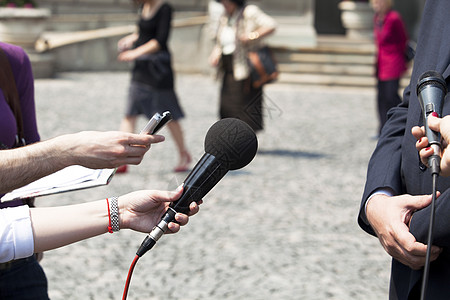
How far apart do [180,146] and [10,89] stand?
191 inches

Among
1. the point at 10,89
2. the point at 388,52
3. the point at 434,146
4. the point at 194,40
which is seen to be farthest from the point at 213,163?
the point at 194,40

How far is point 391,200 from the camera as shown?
6.66ft

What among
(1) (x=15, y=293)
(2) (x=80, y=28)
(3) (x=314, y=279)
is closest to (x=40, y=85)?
(2) (x=80, y=28)

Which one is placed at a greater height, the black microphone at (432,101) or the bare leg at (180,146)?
the black microphone at (432,101)

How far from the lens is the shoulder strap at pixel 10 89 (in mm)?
2514

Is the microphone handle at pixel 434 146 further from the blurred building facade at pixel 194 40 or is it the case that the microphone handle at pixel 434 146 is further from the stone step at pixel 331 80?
the stone step at pixel 331 80

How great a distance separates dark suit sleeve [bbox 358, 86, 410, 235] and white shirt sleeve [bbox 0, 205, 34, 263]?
0.88 meters

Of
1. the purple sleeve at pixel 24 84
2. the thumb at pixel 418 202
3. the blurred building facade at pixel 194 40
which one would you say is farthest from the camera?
the blurred building facade at pixel 194 40

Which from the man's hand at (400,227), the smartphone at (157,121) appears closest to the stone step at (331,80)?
the man's hand at (400,227)

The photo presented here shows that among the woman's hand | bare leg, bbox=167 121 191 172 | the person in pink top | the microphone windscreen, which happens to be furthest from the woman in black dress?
the microphone windscreen

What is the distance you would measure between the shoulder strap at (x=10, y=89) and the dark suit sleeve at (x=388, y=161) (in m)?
1.13

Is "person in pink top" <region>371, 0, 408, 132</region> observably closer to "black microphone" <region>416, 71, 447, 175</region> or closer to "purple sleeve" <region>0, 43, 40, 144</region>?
"purple sleeve" <region>0, 43, 40, 144</region>

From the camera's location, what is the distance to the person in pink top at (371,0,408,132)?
942 centimetres

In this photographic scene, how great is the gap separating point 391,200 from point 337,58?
14.0 metres
